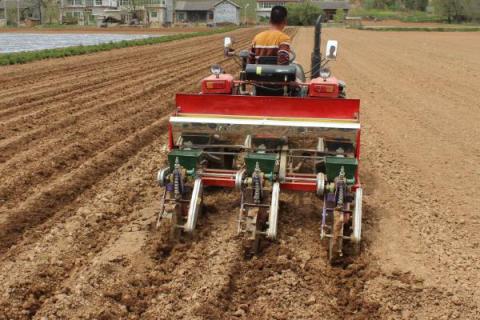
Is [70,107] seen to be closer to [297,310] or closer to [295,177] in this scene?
[295,177]

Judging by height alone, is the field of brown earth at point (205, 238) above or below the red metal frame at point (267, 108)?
below

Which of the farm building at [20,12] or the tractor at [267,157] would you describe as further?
the farm building at [20,12]

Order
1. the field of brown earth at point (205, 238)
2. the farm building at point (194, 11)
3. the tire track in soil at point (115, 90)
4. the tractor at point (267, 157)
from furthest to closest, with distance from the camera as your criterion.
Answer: the farm building at point (194, 11)
the tire track in soil at point (115, 90)
the tractor at point (267, 157)
the field of brown earth at point (205, 238)

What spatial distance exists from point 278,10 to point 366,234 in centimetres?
262

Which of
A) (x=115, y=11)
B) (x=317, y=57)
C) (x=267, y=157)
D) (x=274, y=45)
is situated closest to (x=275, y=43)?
(x=274, y=45)

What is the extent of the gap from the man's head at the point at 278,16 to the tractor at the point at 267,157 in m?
0.57

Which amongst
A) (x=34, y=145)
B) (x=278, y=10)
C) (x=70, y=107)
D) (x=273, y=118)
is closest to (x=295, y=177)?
(x=273, y=118)

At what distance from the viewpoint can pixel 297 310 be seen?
11.7 ft

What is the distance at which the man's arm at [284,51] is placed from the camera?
5.98 metres

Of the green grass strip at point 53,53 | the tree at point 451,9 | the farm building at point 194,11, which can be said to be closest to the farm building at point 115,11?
the farm building at point 194,11

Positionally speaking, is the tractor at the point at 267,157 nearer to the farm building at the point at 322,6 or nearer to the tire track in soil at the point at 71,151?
the tire track in soil at the point at 71,151

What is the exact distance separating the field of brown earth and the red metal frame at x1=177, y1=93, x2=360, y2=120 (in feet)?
3.02

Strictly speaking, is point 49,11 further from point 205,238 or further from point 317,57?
point 205,238

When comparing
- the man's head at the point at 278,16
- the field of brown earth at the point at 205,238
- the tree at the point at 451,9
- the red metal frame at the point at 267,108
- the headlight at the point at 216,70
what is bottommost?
the field of brown earth at the point at 205,238
